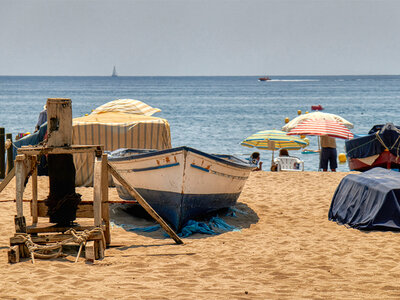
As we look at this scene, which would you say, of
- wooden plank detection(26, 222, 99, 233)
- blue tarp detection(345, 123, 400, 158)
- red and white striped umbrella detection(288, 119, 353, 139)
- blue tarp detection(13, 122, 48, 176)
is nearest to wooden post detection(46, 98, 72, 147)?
wooden plank detection(26, 222, 99, 233)

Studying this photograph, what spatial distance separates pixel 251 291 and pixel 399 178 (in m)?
5.22

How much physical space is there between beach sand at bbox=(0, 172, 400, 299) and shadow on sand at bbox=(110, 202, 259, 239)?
0.08 m

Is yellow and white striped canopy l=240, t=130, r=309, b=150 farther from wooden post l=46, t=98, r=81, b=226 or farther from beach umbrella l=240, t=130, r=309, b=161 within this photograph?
wooden post l=46, t=98, r=81, b=226

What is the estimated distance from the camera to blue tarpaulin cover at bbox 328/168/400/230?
33.3 ft

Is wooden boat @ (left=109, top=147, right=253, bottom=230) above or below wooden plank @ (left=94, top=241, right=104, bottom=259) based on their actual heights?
above

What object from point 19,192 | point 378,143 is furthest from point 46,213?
point 378,143

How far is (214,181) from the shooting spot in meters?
11.0

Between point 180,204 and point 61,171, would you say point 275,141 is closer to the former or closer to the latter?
point 180,204

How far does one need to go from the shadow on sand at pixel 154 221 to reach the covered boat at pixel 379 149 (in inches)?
209

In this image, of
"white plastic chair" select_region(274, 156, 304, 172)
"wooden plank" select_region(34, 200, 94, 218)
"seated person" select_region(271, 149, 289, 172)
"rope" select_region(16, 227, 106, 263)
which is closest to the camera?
"rope" select_region(16, 227, 106, 263)

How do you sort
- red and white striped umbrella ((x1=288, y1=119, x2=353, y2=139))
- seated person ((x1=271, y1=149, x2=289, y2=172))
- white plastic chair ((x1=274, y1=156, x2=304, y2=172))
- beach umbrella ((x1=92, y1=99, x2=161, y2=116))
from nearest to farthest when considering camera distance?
1. beach umbrella ((x1=92, y1=99, x2=161, y2=116))
2. red and white striped umbrella ((x1=288, y1=119, x2=353, y2=139))
3. seated person ((x1=271, y1=149, x2=289, y2=172))
4. white plastic chair ((x1=274, y1=156, x2=304, y2=172))

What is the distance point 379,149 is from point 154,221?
25.3 feet

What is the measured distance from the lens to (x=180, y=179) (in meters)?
10.4

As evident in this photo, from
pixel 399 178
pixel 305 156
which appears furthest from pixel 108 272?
pixel 305 156
